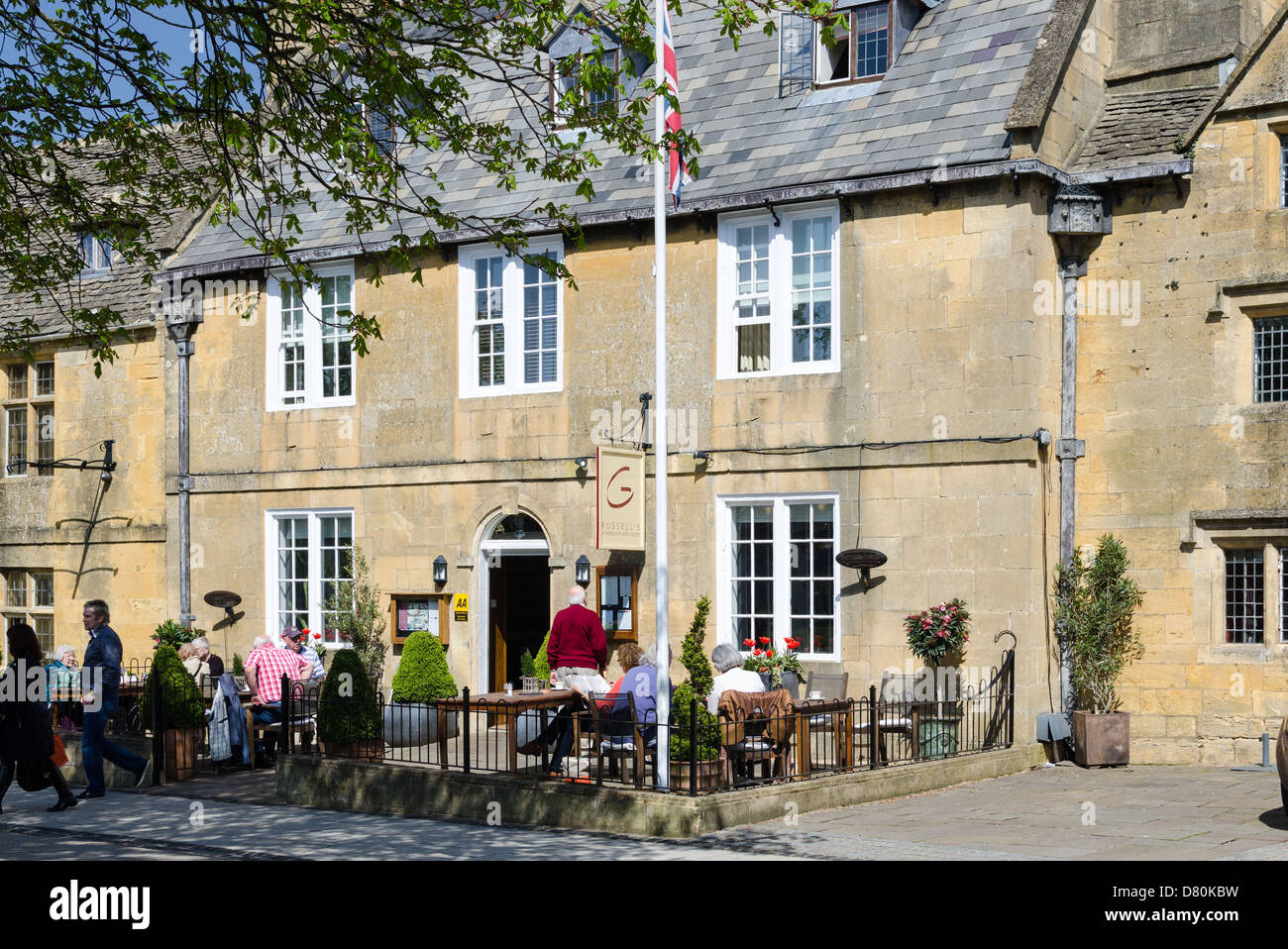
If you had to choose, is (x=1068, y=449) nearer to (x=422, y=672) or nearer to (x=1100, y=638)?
(x=1100, y=638)

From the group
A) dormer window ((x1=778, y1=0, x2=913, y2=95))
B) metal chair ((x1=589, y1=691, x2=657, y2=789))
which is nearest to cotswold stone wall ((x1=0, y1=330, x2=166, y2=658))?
dormer window ((x1=778, y1=0, x2=913, y2=95))

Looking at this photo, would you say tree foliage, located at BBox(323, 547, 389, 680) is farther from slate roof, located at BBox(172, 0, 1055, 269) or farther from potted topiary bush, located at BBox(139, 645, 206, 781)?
potted topiary bush, located at BBox(139, 645, 206, 781)

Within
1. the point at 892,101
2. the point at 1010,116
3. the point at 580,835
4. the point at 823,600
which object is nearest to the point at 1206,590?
the point at 823,600

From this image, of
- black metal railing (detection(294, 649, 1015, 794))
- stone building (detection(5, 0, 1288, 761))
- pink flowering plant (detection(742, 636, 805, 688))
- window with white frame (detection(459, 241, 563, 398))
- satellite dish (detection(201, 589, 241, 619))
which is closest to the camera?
black metal railing (detection(294, 649, 1015, 794))

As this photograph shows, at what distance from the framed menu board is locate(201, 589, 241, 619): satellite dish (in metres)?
2.81

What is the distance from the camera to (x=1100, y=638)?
17.6 m

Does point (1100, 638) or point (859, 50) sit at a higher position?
point (859, 50)

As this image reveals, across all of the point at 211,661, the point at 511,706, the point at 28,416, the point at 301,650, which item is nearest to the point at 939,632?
the point at 511,706

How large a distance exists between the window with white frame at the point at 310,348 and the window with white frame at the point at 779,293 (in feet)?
19.5

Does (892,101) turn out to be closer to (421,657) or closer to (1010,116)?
(1010,116)

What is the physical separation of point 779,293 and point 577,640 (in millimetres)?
5228

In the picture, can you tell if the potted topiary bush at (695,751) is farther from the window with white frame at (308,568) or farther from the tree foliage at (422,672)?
the window with white frame at (308,568)

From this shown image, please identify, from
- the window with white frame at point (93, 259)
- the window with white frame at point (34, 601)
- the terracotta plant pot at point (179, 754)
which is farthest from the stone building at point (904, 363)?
the window with white frame at point (34, 601)

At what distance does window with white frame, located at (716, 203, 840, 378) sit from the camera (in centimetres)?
1908
